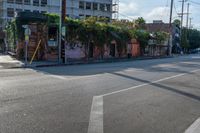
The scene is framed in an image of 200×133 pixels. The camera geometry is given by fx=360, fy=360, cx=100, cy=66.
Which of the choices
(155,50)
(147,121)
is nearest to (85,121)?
(147,121)

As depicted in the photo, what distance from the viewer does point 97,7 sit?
323ft

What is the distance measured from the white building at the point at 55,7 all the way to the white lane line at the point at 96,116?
7538cm

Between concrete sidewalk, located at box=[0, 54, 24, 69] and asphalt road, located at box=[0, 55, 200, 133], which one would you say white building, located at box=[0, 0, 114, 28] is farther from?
asphalt road, located at box=[0, 55, 200, 133]

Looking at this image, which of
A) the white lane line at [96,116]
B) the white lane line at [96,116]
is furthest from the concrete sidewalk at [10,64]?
the white lane line at [96,116]

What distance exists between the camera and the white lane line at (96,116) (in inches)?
289

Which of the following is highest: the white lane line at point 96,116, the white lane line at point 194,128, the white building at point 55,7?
the white building at point 55,7

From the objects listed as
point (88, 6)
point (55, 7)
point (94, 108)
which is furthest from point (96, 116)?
point (88, 6)

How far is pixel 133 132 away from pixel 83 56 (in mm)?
32929

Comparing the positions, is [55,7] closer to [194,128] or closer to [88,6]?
[88,6]

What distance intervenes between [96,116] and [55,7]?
281ft

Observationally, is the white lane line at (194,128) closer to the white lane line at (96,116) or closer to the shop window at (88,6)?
the white lane line at (96,116)

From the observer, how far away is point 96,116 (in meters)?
8.54

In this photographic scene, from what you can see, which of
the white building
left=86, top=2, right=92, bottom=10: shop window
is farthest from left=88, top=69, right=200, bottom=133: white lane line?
left=86, top=2, right=92, bottom=10: shop window

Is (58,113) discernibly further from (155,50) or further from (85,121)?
(155,50)
